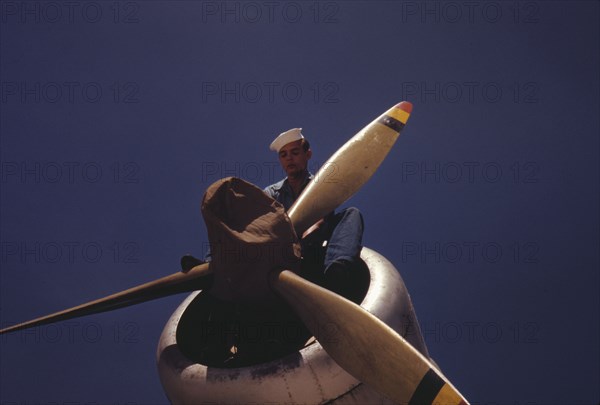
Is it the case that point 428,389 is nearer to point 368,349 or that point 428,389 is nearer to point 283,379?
point 368,349

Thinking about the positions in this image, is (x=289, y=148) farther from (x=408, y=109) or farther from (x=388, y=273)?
(x=388, y=273)

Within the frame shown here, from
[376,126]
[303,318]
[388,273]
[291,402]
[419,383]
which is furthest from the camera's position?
[376,126]

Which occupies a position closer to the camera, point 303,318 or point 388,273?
point 303,318

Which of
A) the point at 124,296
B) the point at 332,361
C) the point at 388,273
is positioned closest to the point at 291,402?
the point at 332,361

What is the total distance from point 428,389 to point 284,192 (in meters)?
3.63

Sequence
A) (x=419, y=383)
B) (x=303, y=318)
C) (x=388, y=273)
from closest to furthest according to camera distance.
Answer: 1. (x=419, y=383)
2. (x=303, y=318)
3. (x=388, y=273)

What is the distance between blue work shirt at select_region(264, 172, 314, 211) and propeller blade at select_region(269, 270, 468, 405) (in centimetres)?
225

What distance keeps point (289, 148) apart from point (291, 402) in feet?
11.6

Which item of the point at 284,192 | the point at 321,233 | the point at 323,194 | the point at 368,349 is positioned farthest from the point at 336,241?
the point at 284,192

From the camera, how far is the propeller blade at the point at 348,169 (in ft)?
20.2

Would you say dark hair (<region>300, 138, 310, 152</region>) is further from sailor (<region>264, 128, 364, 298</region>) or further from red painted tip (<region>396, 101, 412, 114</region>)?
red painted tip (<region>396, 101, 412, 114</region>)

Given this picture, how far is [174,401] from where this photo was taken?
5.27 meters

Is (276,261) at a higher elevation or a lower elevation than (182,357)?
higher

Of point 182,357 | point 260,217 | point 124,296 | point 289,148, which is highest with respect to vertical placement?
point 289,148
